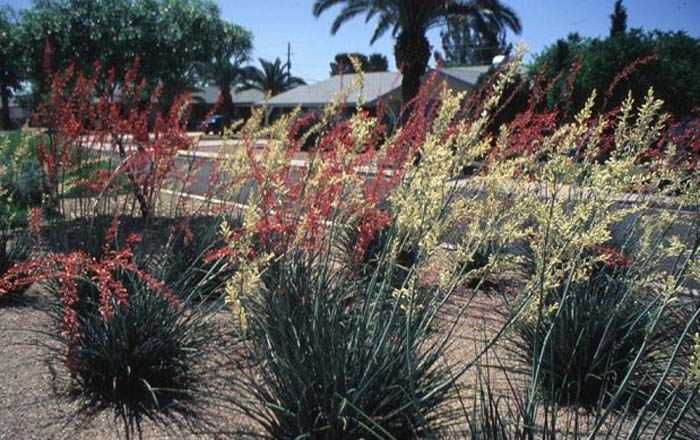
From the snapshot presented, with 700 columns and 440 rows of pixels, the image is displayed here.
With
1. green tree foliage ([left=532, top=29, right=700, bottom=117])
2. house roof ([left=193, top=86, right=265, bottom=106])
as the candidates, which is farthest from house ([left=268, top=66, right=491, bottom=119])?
house roof ([left=193, top=86, right=265, bottom=106])

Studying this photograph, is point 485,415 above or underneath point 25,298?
above

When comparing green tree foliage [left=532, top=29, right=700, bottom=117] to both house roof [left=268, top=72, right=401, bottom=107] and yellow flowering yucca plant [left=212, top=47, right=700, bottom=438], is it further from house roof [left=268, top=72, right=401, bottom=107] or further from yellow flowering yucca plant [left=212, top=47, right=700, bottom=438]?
house roof [left=268, top=72, right=401, bottom=107]

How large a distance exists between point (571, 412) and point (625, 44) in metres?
17.3

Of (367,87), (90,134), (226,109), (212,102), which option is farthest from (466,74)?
(90,134)

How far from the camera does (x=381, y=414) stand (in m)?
2.89

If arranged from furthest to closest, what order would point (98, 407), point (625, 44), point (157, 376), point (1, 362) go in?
point (625, 44), point (1, 362), point (157, 376), point (98, 407)

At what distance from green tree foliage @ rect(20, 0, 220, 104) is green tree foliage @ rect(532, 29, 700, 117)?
31.8 ft

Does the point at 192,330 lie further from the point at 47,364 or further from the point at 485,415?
the point at 485,415

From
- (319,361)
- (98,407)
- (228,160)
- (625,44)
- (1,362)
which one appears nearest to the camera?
(319,361)

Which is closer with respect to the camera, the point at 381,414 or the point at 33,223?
the point at 381,414

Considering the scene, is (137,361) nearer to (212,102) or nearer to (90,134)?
(90,134)

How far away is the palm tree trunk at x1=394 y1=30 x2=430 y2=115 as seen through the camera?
22.3 m

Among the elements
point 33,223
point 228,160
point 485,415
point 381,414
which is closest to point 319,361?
point 381,414

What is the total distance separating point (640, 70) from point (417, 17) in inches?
319
